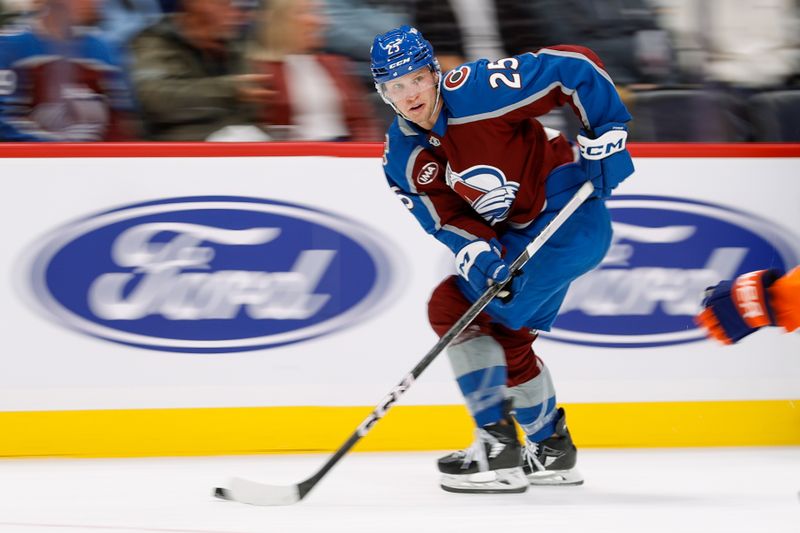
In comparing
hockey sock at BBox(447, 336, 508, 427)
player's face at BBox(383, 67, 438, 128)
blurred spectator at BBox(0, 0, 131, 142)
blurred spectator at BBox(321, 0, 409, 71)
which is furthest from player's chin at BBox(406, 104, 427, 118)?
blurred spectator at BBox(0, 0, 131, 142)

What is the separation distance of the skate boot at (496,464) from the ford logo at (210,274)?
790 millimetres

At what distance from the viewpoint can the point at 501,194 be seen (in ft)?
9.23

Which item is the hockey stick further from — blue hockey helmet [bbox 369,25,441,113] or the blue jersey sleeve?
blue hockey helmet [bbox 369,25,441,113]

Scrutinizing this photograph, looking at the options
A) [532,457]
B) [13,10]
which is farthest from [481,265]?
[13,10]

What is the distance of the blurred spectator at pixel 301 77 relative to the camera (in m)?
3.62

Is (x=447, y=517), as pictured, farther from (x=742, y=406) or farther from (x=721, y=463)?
(x=742, y=406)

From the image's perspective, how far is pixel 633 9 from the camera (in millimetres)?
3850

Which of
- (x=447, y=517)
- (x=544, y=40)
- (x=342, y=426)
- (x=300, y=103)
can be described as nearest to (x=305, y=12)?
(x=300, y=103)

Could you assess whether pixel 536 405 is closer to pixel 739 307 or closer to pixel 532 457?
pixel 532 457

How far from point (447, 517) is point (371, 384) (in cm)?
96

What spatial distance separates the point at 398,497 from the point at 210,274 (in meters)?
1.04

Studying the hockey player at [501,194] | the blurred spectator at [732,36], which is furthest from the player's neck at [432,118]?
the blurred spectator at [732,36]

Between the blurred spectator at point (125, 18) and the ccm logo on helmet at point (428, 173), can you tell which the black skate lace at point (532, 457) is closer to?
the ccm logo on helmet at point (428, 173)

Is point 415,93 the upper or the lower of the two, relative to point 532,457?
upper
